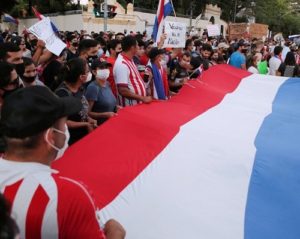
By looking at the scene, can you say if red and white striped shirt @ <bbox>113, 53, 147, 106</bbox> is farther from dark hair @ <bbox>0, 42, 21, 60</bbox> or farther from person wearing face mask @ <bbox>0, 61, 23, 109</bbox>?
person wearing face mask @ <bbox>0, 61, 23, 109</bbox>

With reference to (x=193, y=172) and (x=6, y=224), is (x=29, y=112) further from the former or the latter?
(x=193, y=172)

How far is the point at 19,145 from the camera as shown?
154 cm

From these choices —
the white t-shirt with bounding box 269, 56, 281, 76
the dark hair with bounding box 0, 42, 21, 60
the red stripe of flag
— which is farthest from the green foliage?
the dark hair with bounding box 0, 42, 21, 60

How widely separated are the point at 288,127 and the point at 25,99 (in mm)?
3228

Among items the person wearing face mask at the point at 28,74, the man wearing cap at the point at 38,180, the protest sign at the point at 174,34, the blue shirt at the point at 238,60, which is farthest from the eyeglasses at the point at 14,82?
the blue shirt at the point at 238,60

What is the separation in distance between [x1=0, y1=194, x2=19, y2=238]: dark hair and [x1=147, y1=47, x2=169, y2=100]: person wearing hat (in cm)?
455

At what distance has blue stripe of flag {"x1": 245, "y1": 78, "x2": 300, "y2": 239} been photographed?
2604 mm

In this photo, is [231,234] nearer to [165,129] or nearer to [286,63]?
[165,129]

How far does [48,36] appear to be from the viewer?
5.21 metres

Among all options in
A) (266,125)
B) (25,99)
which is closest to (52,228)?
(25,99)

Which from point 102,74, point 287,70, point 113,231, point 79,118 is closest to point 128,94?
point 102,74

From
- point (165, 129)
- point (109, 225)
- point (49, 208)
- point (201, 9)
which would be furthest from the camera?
point (201, 9)

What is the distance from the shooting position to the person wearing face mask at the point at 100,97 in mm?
4188

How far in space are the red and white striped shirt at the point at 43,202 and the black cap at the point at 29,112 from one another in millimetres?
130
